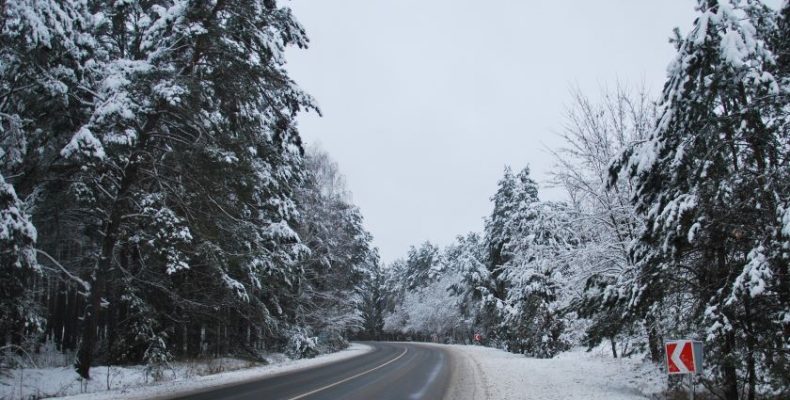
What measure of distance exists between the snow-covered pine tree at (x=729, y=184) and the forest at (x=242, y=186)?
0.04 m

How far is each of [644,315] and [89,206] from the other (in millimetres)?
14838

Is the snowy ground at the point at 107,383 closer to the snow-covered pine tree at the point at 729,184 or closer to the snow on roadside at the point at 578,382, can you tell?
the snow on roadside at the point at 578,382

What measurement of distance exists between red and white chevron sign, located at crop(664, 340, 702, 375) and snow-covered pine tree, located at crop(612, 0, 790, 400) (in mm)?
1076

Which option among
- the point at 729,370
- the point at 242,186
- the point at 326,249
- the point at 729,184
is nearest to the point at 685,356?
the point at 729,370

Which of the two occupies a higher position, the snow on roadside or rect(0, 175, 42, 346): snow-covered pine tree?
rect(0, 175, 42, 346): snow-covered pine tree

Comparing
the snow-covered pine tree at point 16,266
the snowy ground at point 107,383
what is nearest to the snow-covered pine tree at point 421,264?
the snowy ground at point 107,383

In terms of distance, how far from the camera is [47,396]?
1181 cm

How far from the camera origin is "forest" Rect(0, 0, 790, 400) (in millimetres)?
8711

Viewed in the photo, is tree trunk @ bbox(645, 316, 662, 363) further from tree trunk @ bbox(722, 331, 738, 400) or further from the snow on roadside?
tree trunk @ bbox(722, 331, 738, 400)

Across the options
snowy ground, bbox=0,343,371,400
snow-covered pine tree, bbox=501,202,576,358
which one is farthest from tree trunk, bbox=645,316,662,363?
snowy ground, bbox=0,343,371,400

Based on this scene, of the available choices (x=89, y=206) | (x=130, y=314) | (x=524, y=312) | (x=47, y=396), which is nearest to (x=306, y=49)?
(x=89, y=206)

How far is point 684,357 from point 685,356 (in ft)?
0.07

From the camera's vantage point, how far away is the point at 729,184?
8492 mm

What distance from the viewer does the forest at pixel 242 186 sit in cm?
871
